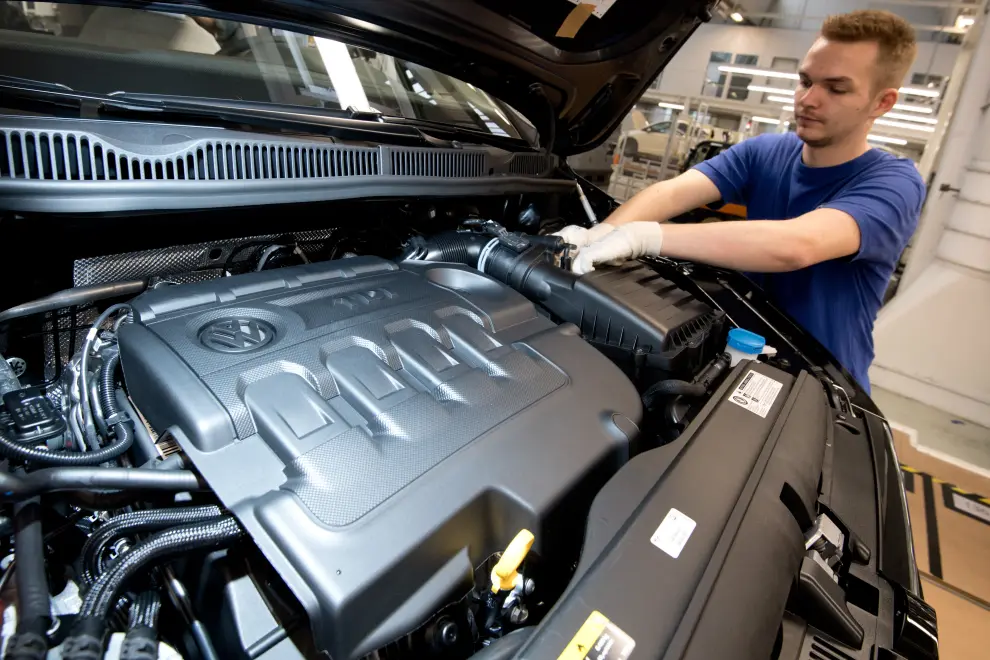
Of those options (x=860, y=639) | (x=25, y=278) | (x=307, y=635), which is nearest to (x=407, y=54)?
(x=25, y=278)

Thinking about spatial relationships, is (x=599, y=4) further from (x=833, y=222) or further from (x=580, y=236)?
(x=833, y=222)

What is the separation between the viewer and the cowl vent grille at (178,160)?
27.7 inches

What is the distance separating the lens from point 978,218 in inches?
128

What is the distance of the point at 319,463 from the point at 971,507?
2.77 m

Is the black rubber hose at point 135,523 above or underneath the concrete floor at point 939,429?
above

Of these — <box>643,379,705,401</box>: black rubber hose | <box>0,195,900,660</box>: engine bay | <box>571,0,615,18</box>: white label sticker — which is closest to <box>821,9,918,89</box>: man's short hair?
<box>571,0,615,18</box>: white label sticker

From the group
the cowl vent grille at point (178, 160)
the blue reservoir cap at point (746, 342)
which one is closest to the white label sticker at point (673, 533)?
the blue reservoir cap at point (746, 342)

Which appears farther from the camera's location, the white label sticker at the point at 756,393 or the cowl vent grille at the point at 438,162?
the cowl vent grille at the point at 438,162

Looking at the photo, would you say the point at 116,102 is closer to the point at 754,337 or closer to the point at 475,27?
the point at 475,27

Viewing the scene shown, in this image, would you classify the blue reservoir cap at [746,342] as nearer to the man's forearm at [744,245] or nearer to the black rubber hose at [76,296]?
the man's forearm at [744,245]

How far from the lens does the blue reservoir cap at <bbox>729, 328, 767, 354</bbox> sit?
122cm

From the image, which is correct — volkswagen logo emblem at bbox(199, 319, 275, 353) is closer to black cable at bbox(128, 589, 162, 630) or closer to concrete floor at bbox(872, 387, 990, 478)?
black cable at bbox(128, 589, 162, 630)

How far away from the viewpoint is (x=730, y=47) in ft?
34.8

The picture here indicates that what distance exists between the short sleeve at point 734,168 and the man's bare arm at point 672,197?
3 cm
